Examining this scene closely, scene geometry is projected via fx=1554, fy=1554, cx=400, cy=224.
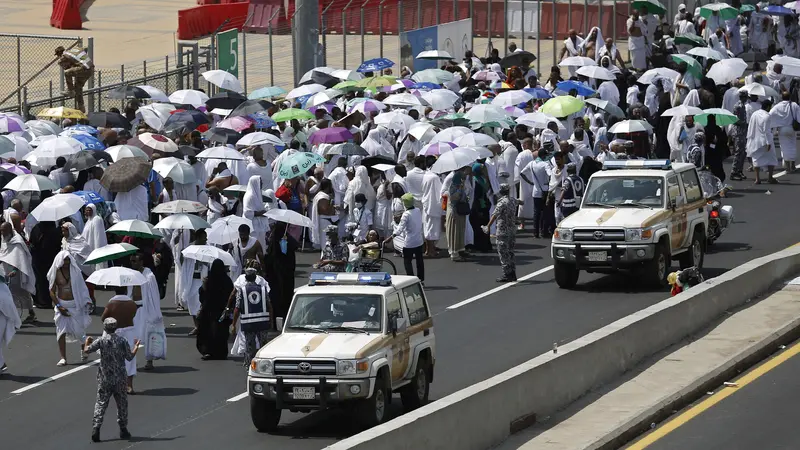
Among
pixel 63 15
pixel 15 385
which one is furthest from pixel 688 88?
pixel 63 15

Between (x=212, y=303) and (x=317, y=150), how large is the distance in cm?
931

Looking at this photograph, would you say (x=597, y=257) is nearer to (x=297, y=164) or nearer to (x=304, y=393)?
(x=297, y=164)

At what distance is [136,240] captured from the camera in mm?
23500

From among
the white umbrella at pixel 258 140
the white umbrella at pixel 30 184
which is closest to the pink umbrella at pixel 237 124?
the white umbrella at pixel 258 140

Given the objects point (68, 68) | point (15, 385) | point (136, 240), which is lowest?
point (15, 385)

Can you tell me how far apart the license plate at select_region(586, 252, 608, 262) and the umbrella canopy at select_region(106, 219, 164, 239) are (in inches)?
254

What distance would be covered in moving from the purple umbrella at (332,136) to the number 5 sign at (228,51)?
9901 mm

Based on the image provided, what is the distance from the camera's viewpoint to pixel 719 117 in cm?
3095

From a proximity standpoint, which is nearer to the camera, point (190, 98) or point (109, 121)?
point (109, 121)

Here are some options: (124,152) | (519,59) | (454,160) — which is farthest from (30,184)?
(519,59)

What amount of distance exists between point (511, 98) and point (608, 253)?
32.1 feet

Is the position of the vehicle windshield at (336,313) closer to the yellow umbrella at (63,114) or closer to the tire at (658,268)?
the tire at (658,268)

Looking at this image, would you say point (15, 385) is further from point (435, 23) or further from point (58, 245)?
point (435, 23)

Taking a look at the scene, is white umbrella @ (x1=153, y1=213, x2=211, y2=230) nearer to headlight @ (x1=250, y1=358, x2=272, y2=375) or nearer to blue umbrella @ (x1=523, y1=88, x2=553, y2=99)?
headlight @ (x1=250, y1=358, x2=272, y2=375)
